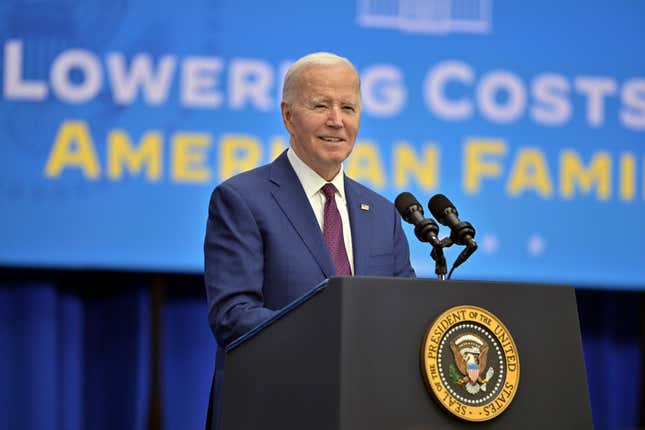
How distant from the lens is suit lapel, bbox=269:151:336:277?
2049 mm

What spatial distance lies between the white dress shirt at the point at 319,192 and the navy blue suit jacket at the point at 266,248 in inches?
0.6

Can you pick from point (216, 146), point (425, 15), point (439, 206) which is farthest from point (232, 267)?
point (425, 15)

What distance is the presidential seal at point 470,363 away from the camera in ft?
5.28

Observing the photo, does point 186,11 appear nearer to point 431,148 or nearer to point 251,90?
point 251,90

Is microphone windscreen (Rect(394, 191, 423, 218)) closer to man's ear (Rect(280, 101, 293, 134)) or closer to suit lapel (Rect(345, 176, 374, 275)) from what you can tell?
suit lapel (Rect(345, 176, 374, 275))

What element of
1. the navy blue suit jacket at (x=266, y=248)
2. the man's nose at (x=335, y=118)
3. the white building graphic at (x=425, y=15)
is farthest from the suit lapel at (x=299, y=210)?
the white building graphic at (x=425, y=15)

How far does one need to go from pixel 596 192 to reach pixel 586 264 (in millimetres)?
288

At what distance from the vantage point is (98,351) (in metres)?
4.07

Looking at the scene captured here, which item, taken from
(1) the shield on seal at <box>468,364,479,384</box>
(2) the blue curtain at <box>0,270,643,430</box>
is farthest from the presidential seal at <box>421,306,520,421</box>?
(2) the blue curtain at <box>0,270,643,430</box>

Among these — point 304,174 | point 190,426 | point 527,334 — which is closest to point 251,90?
point 190,426

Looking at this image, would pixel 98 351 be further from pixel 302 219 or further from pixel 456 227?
pixel 456 227

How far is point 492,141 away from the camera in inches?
156

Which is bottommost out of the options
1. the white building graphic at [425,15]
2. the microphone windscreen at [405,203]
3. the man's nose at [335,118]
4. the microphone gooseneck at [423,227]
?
the microphone gooseneck at [423,227]

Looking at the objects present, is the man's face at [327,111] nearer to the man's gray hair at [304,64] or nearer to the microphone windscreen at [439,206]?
the man's gray hair at [304,64]
